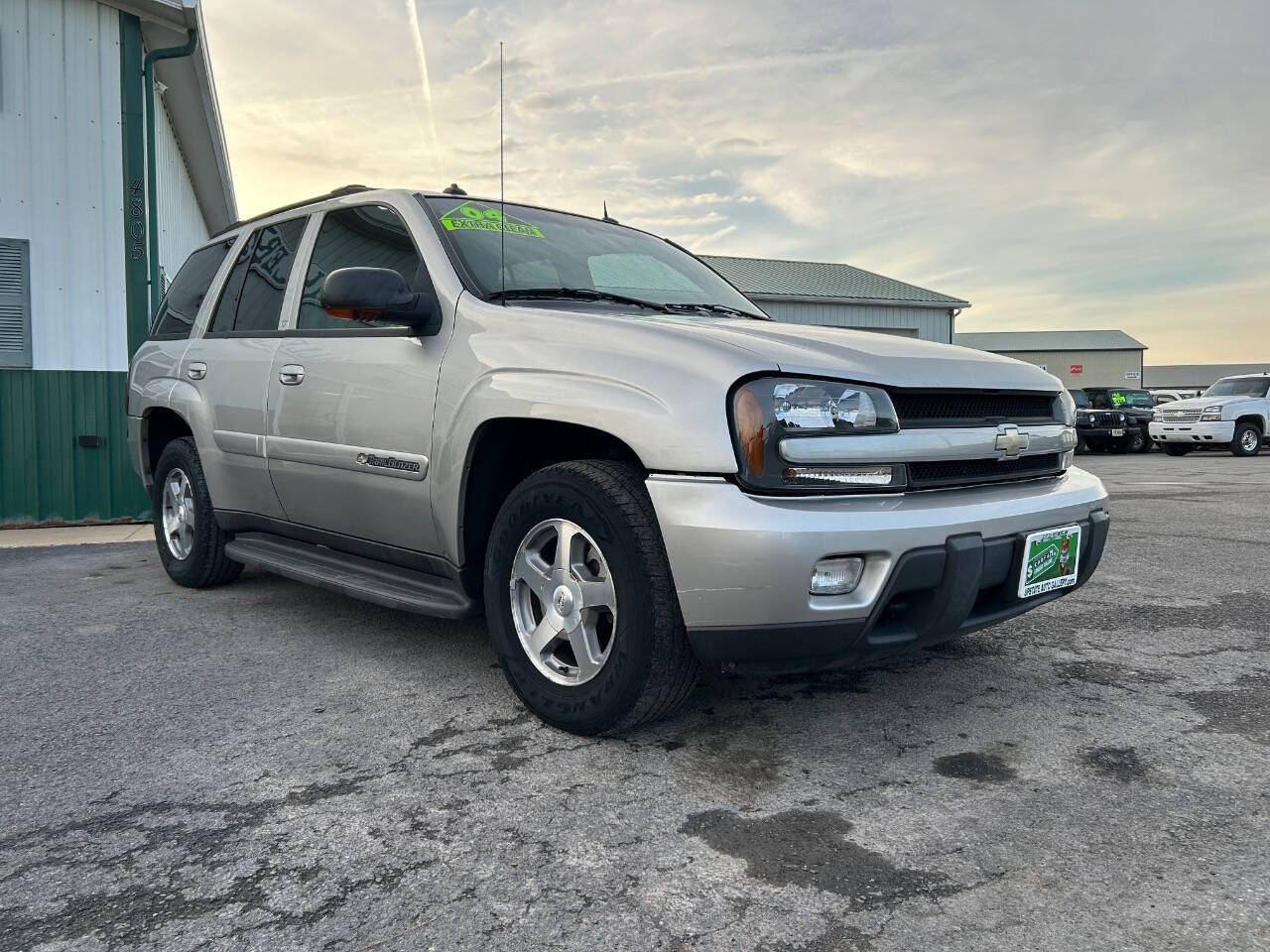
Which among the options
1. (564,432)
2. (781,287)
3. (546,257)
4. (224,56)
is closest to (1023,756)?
(564,432)

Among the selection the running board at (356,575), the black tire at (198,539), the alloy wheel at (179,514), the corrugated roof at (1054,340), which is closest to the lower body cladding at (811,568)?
the running board at (356,575)

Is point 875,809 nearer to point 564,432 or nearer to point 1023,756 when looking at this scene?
point 1023,756

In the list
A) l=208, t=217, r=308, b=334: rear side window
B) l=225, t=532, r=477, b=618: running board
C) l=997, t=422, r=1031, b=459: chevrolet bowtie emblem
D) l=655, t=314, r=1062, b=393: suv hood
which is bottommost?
l=225, t=532, r=477, b=618: running board

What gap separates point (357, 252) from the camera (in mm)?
3756

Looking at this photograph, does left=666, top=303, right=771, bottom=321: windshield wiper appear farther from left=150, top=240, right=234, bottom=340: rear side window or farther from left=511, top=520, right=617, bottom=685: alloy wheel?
left=150, top=240, right=234, bottom=340: rear side window

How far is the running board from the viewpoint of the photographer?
10.3 feet

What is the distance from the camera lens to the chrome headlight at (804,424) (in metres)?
2.37

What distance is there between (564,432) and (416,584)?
2.66 ft

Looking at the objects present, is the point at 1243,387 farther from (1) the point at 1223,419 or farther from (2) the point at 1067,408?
(2) the point at 1067,408

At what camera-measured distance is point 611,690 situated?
257cm

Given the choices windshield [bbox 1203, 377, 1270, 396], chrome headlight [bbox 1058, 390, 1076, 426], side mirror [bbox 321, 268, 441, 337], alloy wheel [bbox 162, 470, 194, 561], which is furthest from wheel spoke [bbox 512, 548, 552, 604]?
windshield [bbox 1203, 377, 1270, 396]

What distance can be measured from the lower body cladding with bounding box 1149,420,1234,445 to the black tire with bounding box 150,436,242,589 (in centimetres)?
1892

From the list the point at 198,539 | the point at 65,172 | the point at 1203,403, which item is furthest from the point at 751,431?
the point at 1203,403

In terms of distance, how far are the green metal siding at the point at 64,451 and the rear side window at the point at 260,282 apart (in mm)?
3761
